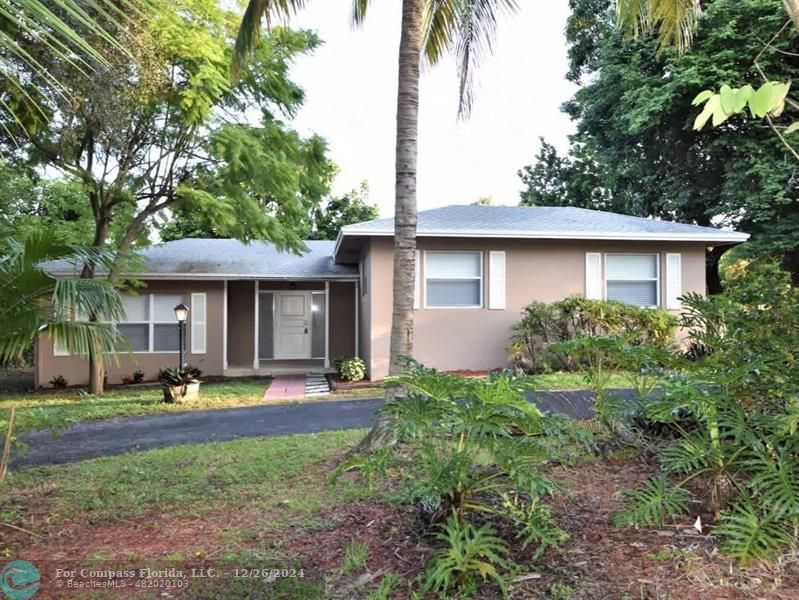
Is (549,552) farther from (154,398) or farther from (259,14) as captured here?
(154,398)

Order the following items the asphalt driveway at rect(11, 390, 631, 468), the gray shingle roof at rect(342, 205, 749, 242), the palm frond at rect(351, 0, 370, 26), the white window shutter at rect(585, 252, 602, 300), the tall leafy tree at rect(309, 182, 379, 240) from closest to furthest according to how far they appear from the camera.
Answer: the asphalt driveway at rect(11, 390, 631, 468)
the palm frond at rect(351, 0, 370, 26)
the gray shingle roof at rect(342, 205, 749, 242)
the white window shutter at rect(585, 252, 602, 300)
the tall leafy tree at rect(309, 182, 379, 240)

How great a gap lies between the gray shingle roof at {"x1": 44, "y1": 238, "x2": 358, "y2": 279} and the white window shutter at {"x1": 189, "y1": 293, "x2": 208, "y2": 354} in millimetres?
750

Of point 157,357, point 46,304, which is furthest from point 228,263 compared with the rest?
point 46,304

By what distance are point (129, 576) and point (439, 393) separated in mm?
2096

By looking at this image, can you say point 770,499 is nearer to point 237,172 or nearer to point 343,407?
point 343,407

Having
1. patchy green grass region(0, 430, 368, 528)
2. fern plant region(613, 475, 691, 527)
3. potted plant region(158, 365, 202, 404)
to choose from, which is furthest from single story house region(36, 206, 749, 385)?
fern plant region(613, 475, 691, 527)

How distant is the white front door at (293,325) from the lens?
1549cm

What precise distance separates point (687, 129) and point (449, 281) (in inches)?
339

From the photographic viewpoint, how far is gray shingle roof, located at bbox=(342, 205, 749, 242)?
37.4 ft

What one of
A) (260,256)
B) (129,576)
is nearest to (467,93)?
(129,576)

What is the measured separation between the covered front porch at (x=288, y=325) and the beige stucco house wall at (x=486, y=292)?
8.71ft

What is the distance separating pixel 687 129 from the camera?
1488 cm

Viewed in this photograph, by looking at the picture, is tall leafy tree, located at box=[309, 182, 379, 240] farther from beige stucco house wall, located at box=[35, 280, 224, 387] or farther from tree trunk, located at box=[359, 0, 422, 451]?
tree trunk, located at box=[359, 0, 422, 451]

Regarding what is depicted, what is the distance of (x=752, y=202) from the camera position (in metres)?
14.1
